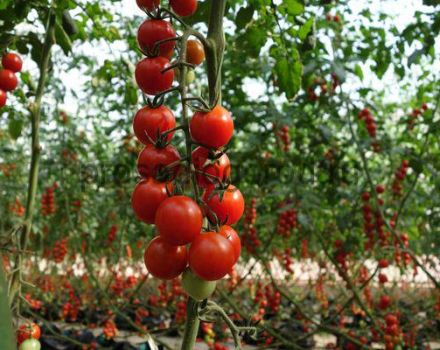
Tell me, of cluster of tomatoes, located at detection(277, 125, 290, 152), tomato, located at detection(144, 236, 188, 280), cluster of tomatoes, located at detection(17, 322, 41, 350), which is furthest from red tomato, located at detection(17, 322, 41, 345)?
cluster of tomatoes, located at detection(277, 125, 290, 152)

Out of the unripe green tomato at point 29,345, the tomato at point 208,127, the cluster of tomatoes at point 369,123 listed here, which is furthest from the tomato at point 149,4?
the cluster of tomatoes at point 369,123

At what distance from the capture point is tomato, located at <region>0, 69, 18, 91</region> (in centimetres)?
149

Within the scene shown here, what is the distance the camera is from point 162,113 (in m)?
0.68

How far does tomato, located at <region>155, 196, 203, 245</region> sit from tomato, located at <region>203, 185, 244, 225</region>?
0.03 metres

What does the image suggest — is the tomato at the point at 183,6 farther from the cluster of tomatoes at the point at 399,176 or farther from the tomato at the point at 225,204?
the cluster of tomatoes at the point at 399,176

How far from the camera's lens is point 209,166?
0.63 metres

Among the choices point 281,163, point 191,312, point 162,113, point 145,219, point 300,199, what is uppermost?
point 281,163

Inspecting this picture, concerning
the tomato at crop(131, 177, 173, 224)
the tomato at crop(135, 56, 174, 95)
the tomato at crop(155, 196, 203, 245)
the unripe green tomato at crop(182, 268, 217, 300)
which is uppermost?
the tomato at crop(135, 56, 174, 95)

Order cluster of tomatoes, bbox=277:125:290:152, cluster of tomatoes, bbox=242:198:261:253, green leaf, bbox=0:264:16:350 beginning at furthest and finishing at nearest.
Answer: cluster of tomatoes, bbox=242:198:261:253 < cluster of tomatoes, bbox=277:125:290:152 < green leaf, bbox=0:264:16:350

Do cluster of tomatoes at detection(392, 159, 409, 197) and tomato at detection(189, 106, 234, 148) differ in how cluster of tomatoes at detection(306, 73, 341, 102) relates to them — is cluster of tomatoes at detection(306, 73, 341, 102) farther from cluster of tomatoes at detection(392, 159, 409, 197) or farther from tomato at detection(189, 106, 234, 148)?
tomato at detection(189, 106, 234, 148)

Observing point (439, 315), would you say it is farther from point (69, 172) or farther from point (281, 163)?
point (69, 172)

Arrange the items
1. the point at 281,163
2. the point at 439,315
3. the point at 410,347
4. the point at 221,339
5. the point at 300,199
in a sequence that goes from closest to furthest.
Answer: the point at 300,199 → the point at 281,163 → the point at 410,347 → the point at 439,315 → the point at 221,339

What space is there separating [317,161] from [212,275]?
2.90m

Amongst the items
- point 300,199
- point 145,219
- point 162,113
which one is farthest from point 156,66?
point 300,199
